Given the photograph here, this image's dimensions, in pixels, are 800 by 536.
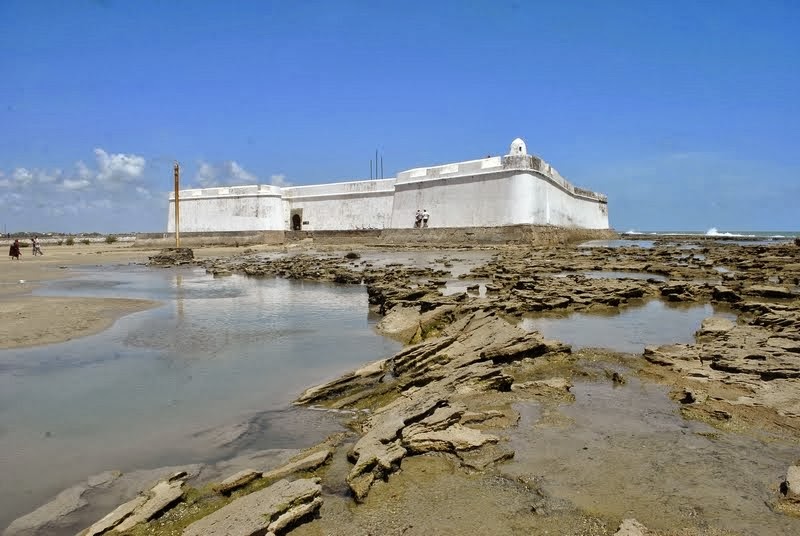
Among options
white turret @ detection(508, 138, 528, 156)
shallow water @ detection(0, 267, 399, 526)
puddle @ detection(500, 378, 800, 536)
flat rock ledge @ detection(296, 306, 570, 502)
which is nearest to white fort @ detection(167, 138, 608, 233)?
white turret @ detection(508, 138, 528, 156)

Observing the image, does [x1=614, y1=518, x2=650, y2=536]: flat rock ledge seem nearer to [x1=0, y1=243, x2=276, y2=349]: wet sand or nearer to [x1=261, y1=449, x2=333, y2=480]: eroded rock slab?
[x1=261, y1=449, x2=333, y2=480]: eroded rock slab

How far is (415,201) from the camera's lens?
1321 inches

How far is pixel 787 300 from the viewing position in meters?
8.85

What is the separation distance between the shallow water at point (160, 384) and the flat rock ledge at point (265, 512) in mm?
996

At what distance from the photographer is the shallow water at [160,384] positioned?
3633mm

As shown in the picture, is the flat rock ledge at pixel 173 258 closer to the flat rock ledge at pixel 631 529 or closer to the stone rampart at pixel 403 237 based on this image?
the stone rampart at pixel 403 237

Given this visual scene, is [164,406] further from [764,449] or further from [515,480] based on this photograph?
[764,449]

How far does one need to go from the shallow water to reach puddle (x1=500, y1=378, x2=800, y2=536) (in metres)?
1.75

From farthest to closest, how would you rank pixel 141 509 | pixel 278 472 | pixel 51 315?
pixel 51 315 → pixel 278 472 → pixel 141 509

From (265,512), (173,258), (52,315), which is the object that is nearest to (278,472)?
(265,512)

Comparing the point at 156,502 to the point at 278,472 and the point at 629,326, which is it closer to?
the point at 278,472

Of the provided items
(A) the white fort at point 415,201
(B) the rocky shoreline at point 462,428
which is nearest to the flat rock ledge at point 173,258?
(A) the white fort at point 415,201

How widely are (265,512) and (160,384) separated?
3.21 m

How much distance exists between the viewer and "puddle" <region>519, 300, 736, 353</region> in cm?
646
